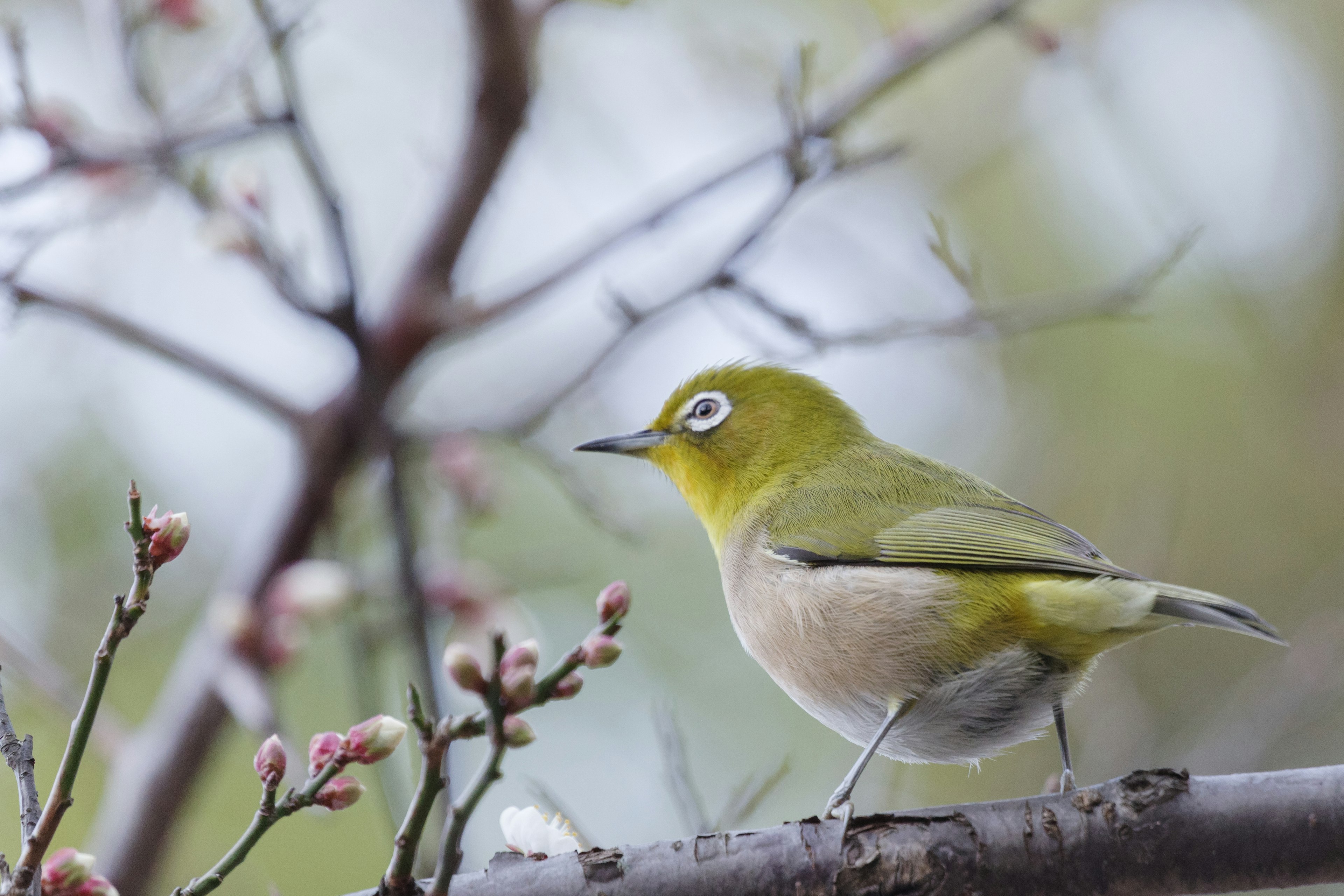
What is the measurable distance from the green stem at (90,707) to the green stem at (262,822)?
0.22 metres

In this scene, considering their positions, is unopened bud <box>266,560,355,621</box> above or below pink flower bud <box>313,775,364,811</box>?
above

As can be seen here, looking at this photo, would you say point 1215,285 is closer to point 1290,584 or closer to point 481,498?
point 1290,584

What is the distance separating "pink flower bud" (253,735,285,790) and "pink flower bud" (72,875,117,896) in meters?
0.30

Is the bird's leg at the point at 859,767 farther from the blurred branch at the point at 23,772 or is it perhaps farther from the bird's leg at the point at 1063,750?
the blurred branch at the point at 23,772

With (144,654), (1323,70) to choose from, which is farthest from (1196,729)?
(144,654)

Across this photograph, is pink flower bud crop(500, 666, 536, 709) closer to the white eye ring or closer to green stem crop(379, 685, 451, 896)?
green stem crop(379, 685, 451, 896)

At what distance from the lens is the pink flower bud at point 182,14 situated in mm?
4551

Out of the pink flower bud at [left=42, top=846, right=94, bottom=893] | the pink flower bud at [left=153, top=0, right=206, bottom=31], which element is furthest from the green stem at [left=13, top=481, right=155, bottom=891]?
the pink flower bud at [left=153, top=0, right=206, bottom=31]

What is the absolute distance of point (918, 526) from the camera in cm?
378

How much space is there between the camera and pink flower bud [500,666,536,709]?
1.71 m

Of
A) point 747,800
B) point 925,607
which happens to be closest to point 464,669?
point 925,607

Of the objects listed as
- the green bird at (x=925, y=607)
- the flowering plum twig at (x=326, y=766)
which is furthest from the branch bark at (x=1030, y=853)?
the flowering plum twig at (x=326, y=766)

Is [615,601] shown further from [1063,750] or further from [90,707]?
[1063,750]

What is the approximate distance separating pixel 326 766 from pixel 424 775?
56 centimetres
